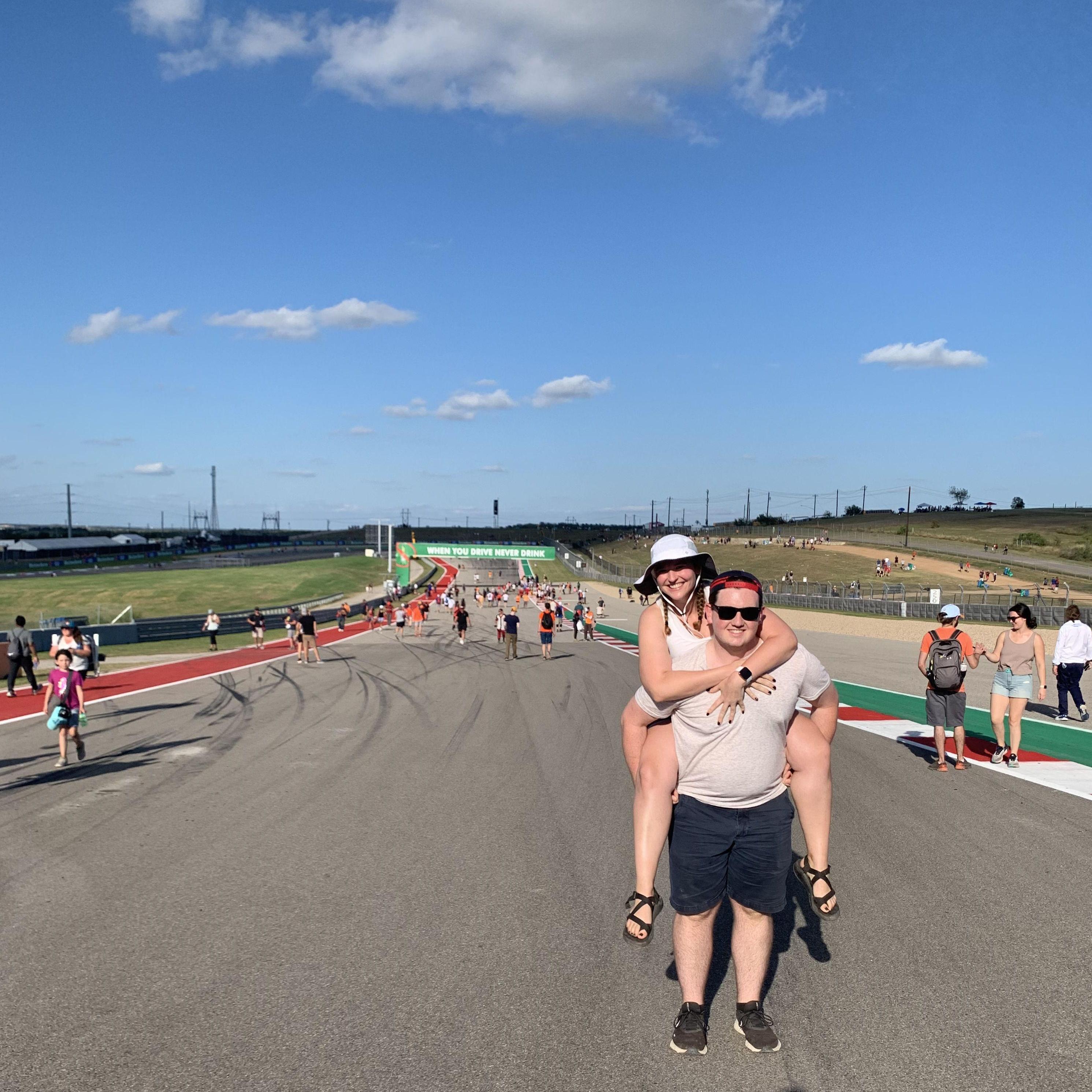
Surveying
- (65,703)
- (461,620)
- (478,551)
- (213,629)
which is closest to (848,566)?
(478,551)

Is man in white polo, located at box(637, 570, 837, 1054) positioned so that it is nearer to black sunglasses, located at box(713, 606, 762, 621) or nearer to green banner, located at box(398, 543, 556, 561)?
black sunglasses, located at box(713, 606, 762, 621)

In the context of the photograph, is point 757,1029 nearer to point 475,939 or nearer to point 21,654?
point 475,939

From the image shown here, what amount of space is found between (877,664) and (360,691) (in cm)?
1286

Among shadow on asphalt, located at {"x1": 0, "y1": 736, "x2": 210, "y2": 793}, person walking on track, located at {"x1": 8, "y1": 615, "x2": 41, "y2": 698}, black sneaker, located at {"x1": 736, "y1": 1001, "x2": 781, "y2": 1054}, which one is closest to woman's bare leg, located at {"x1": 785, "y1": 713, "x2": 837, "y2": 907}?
A: black sneaker, located at {"x1": 736, "y1": 1001, "x2": 781, "y2": 1054}

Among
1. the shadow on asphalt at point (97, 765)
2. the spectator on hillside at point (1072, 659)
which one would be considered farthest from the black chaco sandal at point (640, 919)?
the spectator on hillside at point (1072, 659)

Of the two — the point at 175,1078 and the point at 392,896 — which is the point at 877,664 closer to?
the point at 392,896

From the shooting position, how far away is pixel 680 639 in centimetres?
386

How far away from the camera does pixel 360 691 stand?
17234mm

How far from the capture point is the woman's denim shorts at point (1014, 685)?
9.35 meters

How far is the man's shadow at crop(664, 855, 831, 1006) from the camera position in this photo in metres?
4.50

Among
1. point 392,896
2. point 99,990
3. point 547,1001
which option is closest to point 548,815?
point 392,896

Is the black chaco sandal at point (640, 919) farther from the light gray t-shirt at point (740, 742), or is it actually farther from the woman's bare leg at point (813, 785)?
the woman's bare leg at point (813, 785)

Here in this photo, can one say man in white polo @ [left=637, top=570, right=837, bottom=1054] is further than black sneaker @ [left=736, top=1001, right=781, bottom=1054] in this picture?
No

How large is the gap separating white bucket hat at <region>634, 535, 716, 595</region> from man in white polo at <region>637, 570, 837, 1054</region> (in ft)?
0.92
